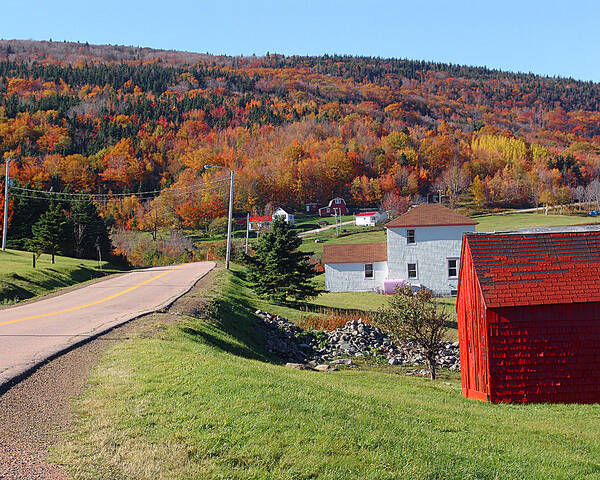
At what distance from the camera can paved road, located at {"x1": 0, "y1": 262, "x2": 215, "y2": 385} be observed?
11.1m

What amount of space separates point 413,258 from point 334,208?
261 ft

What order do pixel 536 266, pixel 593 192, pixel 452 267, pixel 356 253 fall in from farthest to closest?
pixel 593 192 < pixel 356 253 < pixel 452 267 < pixel 536 266

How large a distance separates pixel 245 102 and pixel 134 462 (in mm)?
196004

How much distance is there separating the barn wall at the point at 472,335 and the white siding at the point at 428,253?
29.9 m

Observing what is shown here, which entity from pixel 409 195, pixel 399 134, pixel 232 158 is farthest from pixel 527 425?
pixel 399 134

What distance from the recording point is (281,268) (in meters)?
35.0

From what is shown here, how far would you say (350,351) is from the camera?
78.6ft

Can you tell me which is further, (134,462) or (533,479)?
(533,479)

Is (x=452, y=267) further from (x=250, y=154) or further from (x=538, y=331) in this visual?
(x=250, y=154)

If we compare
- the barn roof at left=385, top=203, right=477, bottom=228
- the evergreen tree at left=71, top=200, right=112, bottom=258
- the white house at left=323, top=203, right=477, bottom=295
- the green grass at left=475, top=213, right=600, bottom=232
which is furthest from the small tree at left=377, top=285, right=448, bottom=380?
the green grass at left=475, top=213, right=600, bottom=232

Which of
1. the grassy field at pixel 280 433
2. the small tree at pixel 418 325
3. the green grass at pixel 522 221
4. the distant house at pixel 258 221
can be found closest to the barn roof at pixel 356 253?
the small tree at pixel 418 325

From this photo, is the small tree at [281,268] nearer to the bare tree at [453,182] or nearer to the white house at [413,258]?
the white house at [413,258]

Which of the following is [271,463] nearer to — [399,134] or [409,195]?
[409,195]

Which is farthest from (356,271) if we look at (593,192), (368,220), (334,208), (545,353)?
(593,192)
